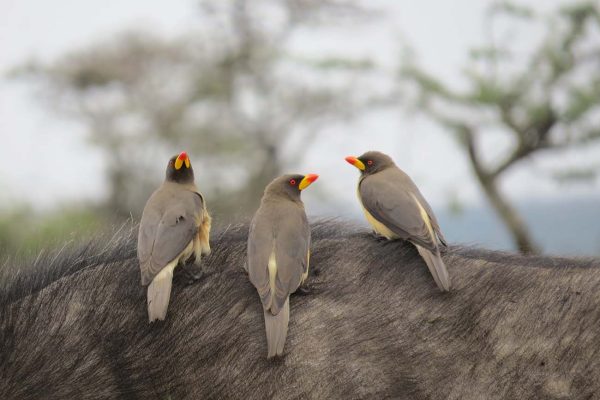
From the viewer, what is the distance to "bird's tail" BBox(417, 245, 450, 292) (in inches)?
182

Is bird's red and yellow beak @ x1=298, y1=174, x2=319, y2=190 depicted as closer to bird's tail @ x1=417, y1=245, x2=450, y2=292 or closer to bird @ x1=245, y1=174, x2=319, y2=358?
bird @ x1=245, y1=174, x2=319, y2=358

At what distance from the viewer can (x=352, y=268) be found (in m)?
4.86

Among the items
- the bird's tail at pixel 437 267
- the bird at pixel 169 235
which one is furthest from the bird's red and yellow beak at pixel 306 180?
the bird's tail at pixel 437 267

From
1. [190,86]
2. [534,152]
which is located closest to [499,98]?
[534,152]

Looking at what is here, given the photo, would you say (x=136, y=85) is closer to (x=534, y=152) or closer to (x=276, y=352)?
(x=534, y=152)

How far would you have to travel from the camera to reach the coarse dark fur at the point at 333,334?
452cm

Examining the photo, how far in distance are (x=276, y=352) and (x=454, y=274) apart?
102cm

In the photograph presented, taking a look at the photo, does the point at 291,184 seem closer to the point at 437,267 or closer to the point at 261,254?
the point at 261,254

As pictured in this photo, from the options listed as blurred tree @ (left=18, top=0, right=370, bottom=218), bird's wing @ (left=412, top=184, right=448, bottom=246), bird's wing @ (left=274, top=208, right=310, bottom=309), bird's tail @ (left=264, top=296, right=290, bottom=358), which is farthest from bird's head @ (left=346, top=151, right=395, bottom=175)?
blurred tree @ (left=18, top=0, right=370, bottom=218)

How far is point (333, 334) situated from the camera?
464 cm

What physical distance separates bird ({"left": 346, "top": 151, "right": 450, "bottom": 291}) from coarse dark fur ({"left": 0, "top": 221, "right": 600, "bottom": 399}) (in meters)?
0.12

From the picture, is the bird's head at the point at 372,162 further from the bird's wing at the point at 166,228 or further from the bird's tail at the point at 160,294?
the bird's tail at the point at 160,294

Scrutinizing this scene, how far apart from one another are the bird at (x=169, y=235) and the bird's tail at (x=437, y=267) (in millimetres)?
1167

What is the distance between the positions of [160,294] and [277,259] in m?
0.61
